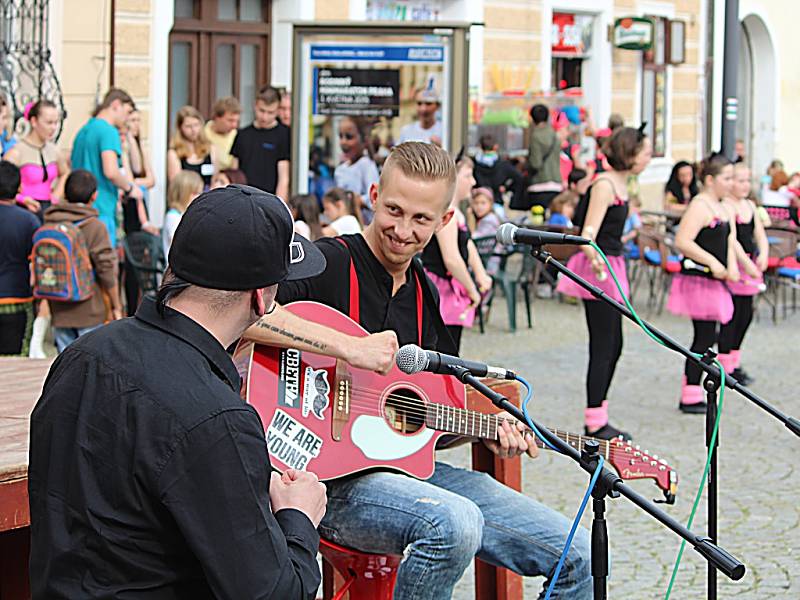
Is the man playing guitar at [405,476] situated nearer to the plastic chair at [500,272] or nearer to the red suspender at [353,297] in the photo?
the red suspender at [353,297]

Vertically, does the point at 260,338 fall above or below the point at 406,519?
above

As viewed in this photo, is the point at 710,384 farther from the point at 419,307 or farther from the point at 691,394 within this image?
the point at 691,394

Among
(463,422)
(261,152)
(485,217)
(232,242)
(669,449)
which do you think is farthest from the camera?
(485,217)

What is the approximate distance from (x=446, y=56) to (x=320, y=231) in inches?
96.6

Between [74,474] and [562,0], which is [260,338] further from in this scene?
[562,0]

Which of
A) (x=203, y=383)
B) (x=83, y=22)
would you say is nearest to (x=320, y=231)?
(x=83, y=22)

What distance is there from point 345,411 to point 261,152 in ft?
26.0

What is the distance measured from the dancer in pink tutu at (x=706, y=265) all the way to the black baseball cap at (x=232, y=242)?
256 inches

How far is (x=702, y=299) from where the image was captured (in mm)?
8828

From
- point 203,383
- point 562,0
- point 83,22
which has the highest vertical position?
point 562,0

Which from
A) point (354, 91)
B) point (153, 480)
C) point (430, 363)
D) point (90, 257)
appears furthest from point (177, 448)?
point (354, 91)

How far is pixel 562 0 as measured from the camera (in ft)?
61.7

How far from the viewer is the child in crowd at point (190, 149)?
1124 centimetres

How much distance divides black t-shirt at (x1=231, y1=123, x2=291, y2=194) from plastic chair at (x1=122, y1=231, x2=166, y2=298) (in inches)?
51.3
